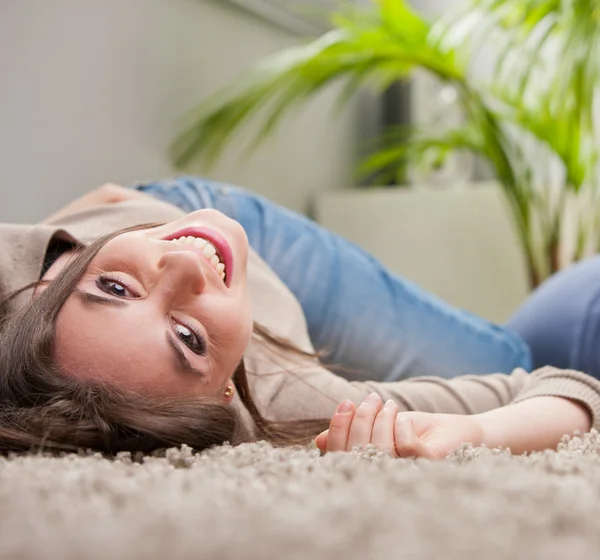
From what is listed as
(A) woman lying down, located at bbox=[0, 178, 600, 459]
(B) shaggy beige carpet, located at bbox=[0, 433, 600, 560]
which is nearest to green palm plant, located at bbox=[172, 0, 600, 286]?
(A) woman lying down, located at bbox=[0, 178, 600, 459]

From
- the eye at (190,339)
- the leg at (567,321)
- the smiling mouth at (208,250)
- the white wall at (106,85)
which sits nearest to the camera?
the eye at (190,339)

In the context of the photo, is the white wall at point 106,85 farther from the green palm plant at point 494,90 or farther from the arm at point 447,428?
the arm at point 447,428

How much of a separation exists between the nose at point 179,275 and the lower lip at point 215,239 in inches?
3.7

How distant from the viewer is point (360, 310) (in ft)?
3.92

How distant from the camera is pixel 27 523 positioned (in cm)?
34

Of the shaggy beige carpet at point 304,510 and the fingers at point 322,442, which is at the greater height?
the shaggy beige carpet at point 304,510

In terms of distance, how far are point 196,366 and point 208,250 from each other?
168 mm

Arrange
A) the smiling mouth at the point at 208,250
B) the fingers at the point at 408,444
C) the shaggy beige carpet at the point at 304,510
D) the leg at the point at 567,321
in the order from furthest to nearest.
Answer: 1. the leg at the point at 567,321
2. the smiling mouth at the point at 208,250
3. the fingers at the point at 408,444
4. the shaggy beige carpet at the point at 304,510

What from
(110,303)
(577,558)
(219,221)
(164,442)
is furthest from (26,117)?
(577,558)

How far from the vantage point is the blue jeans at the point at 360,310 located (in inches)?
46.3

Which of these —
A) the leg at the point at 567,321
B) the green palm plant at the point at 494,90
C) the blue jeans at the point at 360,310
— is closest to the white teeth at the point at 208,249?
the blue jeans at the point at 360,310

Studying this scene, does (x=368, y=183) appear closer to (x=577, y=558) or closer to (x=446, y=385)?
(x=446, y=385)

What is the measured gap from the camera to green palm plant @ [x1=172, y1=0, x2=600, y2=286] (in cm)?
162

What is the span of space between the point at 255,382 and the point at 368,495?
0.55m
